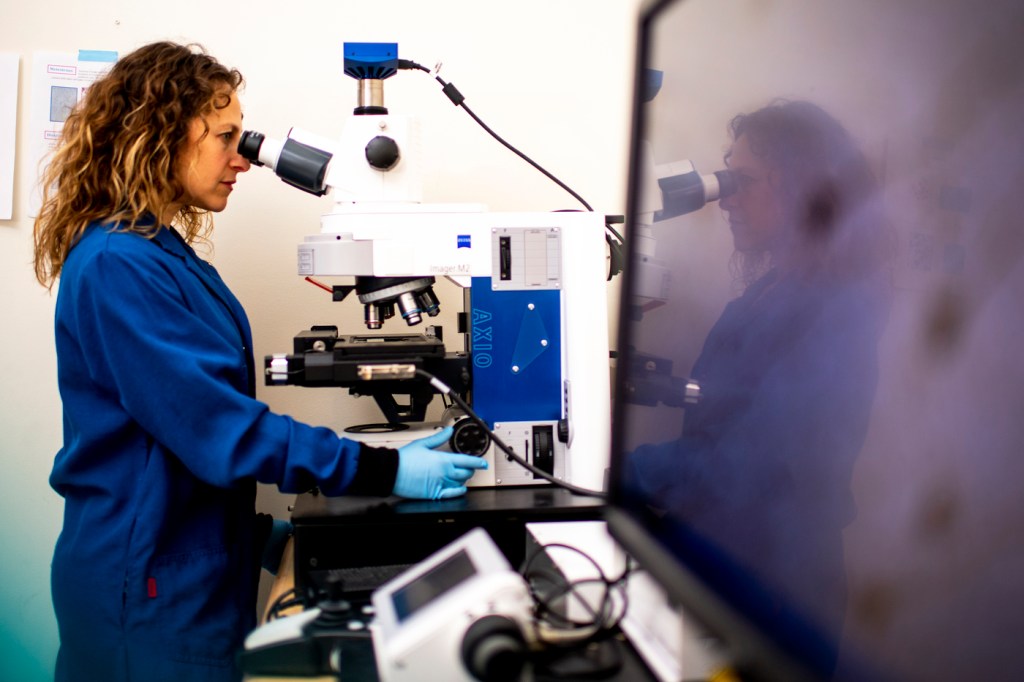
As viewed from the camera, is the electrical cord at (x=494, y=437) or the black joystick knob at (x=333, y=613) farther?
the electrical cord at (x=494, y=437)

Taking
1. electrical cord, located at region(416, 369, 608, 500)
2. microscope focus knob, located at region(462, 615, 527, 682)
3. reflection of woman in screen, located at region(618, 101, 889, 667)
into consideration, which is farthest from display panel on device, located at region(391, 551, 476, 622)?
electrical cord, located at region(416, 369, 608, 500)

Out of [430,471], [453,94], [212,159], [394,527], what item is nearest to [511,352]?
[430,471]

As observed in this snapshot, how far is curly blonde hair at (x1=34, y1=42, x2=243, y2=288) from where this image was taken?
1274 millimetres

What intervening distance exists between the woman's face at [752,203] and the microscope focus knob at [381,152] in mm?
779

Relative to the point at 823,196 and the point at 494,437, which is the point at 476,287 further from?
the point at 823,196

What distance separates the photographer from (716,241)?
2.07 feet

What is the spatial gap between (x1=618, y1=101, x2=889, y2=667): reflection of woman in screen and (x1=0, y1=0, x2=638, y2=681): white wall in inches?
49.7

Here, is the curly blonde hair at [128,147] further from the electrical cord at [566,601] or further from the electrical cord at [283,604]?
the electrical cord at [566,601]

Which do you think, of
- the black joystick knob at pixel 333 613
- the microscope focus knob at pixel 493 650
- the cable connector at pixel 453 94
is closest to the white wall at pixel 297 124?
the cable connector at pixel 453 94

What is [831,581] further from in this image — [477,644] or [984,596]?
[477,644]

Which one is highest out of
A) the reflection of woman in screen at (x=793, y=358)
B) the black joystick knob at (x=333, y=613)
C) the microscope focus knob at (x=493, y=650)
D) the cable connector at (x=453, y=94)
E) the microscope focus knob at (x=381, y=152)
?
the cable connector at (x=453, y=94)

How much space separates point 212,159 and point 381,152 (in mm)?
320

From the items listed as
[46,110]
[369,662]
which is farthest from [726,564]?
[46,110]

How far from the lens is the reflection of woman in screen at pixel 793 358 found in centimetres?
47
